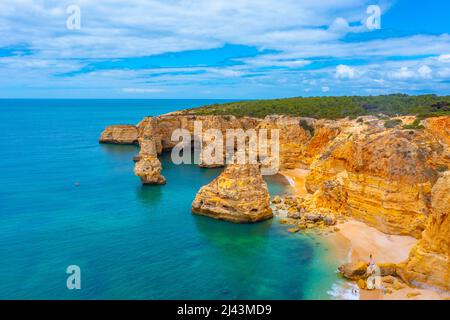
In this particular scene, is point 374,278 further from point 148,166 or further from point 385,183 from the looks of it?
point 148,166

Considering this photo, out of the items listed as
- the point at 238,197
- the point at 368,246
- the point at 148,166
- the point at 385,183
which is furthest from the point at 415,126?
the point at 148,166

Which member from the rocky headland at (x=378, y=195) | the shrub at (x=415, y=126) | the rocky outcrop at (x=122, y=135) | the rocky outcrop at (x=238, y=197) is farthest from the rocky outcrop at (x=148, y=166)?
the rocky outcrop at (x=122, y=135)

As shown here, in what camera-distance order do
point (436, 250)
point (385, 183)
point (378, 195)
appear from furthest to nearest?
point (378, 195), point (385, 183), point (436, 250)

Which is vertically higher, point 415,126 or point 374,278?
point 415,126

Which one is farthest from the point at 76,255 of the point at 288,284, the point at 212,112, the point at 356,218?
the point at 212,112

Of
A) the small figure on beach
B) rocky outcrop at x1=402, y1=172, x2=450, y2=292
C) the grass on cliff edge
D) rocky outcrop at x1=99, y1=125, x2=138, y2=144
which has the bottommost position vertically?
the small figure on beach

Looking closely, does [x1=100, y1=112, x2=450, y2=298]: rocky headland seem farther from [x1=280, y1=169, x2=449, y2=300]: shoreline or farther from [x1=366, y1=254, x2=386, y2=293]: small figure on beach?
[x1=366, y1=254, x2=386, y2=293]: small figure on beach

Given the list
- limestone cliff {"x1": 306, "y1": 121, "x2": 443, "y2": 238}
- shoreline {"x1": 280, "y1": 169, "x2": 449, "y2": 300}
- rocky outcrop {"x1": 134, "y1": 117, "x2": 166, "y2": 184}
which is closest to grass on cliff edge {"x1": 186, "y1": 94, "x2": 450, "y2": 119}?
limestone cliff {"x1": 306, "y1": 121, "x2": 443, "y2": 238}
